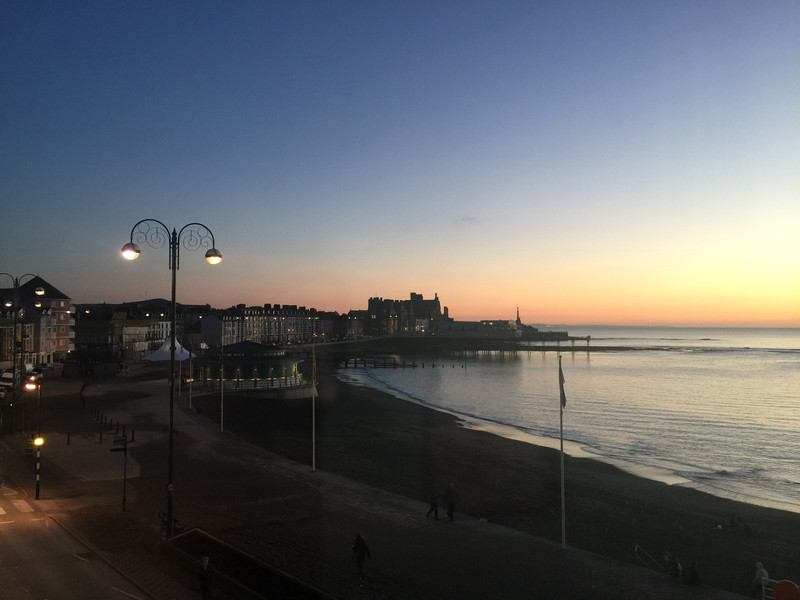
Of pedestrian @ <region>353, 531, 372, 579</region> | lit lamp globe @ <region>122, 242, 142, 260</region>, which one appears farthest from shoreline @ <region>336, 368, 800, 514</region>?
lit lamp globe @ <region>122, 242, 142, 260</region>

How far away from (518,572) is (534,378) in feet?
296

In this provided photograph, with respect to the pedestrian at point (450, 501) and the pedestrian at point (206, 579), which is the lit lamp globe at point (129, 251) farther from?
the pedestrian at point (450, 501)

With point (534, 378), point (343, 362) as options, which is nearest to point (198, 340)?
point (343, 362)

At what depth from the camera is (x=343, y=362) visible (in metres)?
142

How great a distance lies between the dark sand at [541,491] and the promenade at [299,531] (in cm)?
272

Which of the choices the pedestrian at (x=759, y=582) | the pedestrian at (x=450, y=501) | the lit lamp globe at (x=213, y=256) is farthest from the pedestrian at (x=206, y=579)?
the pedestrian at (x=759, y=582)

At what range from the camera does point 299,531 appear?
17.6m

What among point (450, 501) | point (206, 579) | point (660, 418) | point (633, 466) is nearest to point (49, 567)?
point (206, 579)

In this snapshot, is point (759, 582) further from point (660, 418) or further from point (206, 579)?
point (660, 418)

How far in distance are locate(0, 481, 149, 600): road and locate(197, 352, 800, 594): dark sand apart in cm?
1190

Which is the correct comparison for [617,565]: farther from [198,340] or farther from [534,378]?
[198,340]

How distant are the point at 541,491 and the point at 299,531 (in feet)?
43.9

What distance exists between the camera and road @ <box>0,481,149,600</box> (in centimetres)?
1249

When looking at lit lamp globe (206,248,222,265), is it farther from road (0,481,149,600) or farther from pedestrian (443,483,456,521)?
pedestrian (443,483,456,521)
